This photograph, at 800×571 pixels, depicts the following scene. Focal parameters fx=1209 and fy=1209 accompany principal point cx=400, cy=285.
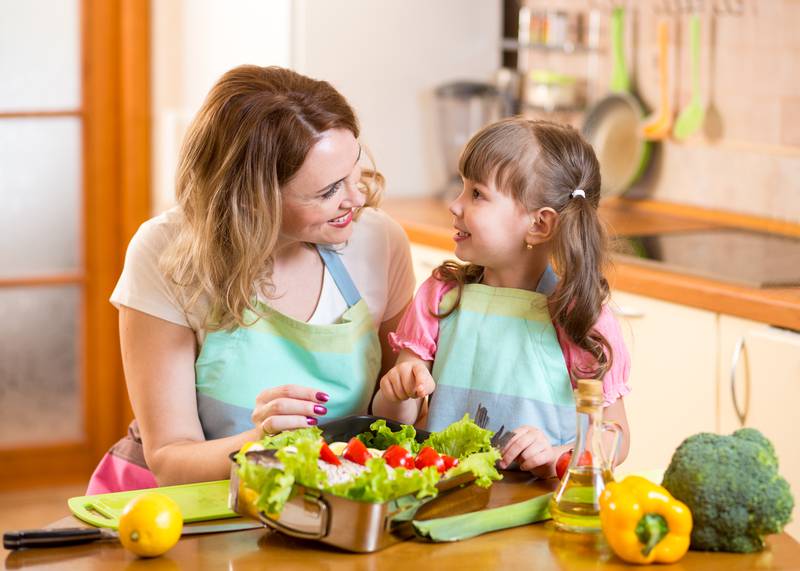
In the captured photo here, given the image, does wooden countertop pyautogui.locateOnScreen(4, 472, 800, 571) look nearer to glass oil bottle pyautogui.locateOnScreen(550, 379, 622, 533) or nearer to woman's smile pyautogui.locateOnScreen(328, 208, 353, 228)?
glass oil bottle pyautogui.locateOnScreen(550, 379, 622, 533)

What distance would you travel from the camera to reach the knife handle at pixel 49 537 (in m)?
1.33

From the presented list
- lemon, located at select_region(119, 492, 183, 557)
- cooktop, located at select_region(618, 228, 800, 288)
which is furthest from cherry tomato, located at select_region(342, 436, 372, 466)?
cooktop, located at select_region(618, 228, 800, 288)

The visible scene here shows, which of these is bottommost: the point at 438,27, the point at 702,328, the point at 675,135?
the point at 702,328

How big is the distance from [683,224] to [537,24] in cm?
90

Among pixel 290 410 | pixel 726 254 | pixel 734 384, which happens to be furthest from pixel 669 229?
pixel 290 410

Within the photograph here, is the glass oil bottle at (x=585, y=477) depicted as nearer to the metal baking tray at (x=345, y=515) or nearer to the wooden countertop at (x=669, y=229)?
the metal baking tray at (x=345, y=515)

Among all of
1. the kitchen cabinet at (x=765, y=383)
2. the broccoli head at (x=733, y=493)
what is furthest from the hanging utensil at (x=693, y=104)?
the broccoli head at (x=733, y=493)

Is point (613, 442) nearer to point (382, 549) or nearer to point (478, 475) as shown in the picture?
point (478, 475)

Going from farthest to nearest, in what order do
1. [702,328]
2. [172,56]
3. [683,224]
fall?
[172,56], [683,224], [702,328]

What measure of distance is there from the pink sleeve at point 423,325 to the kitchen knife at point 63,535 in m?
0.51

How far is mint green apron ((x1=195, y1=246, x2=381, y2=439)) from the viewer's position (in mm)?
1826

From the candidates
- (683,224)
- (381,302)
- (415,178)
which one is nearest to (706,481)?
(381,302)

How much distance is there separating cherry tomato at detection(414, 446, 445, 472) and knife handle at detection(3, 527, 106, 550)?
367 mm

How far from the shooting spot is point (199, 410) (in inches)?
73.2
